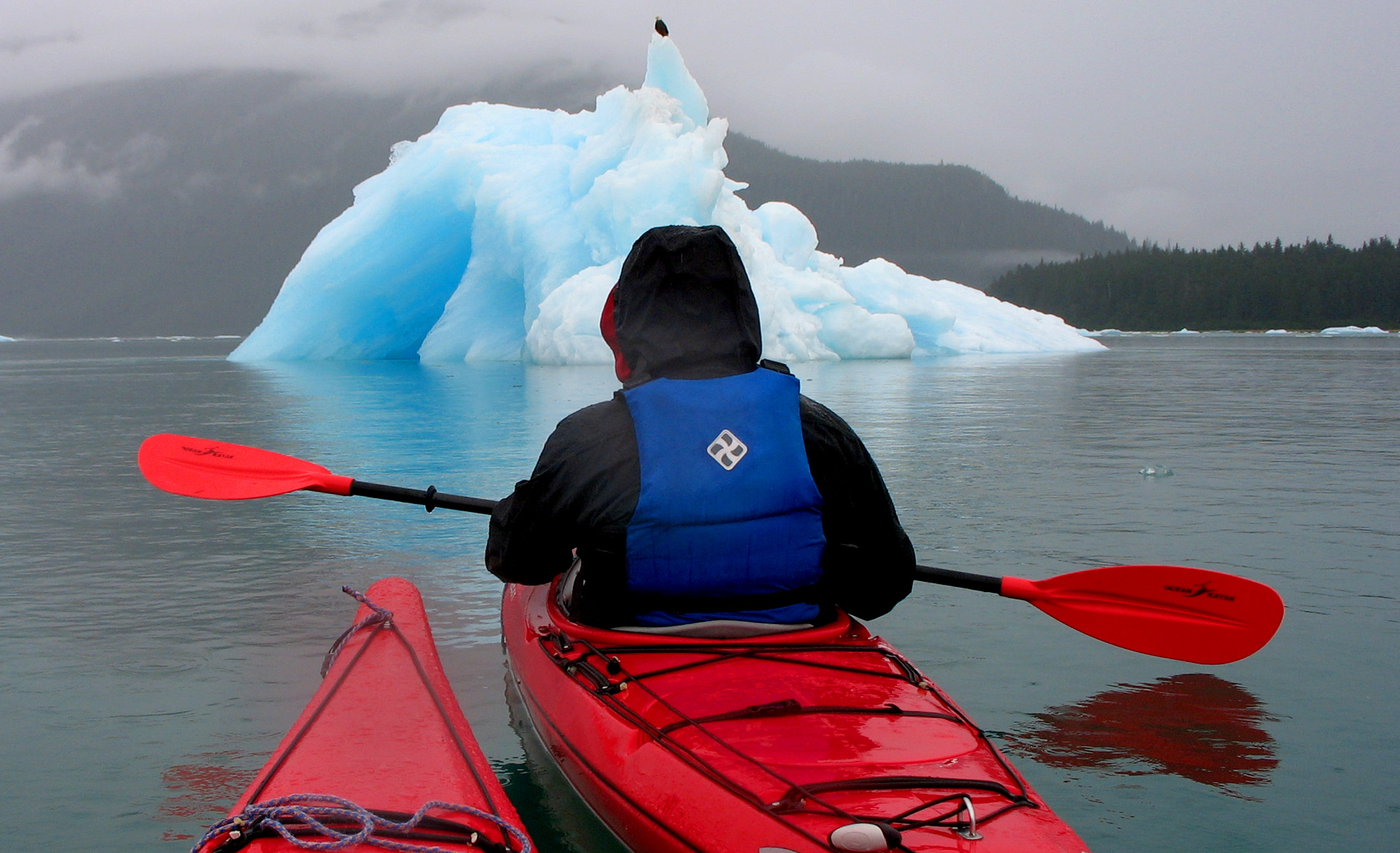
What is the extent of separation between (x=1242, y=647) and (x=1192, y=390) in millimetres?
14152

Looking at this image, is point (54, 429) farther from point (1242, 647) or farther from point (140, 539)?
point (1242, 647)

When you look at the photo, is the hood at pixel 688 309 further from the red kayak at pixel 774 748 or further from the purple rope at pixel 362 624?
the purple rope at pixel 362 624

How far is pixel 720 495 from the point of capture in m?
2.12

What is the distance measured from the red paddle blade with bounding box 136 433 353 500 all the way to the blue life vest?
172cm

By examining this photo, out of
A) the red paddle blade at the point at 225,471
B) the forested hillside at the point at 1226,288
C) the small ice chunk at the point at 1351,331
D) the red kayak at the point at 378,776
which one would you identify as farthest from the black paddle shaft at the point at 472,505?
the forested hillside at the point at 1226,288

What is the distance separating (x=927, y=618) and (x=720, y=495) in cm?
213

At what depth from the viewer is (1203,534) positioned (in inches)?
207

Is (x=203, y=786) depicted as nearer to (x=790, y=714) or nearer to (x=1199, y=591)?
(x=790, y=714)

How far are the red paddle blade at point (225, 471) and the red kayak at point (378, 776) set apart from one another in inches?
34.1

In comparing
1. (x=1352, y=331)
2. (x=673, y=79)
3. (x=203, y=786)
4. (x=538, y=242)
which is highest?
(x=673, y=79)

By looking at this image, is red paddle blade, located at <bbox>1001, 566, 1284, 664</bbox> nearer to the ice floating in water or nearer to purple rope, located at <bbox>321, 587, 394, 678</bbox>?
purple rope, located at <bbox>321, 587, 394, 678</bbox>

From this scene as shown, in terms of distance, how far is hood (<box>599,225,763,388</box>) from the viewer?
2.25 m

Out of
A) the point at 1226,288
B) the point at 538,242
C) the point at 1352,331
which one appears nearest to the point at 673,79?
the point at 538,242

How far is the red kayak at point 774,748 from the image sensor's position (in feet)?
5.39
